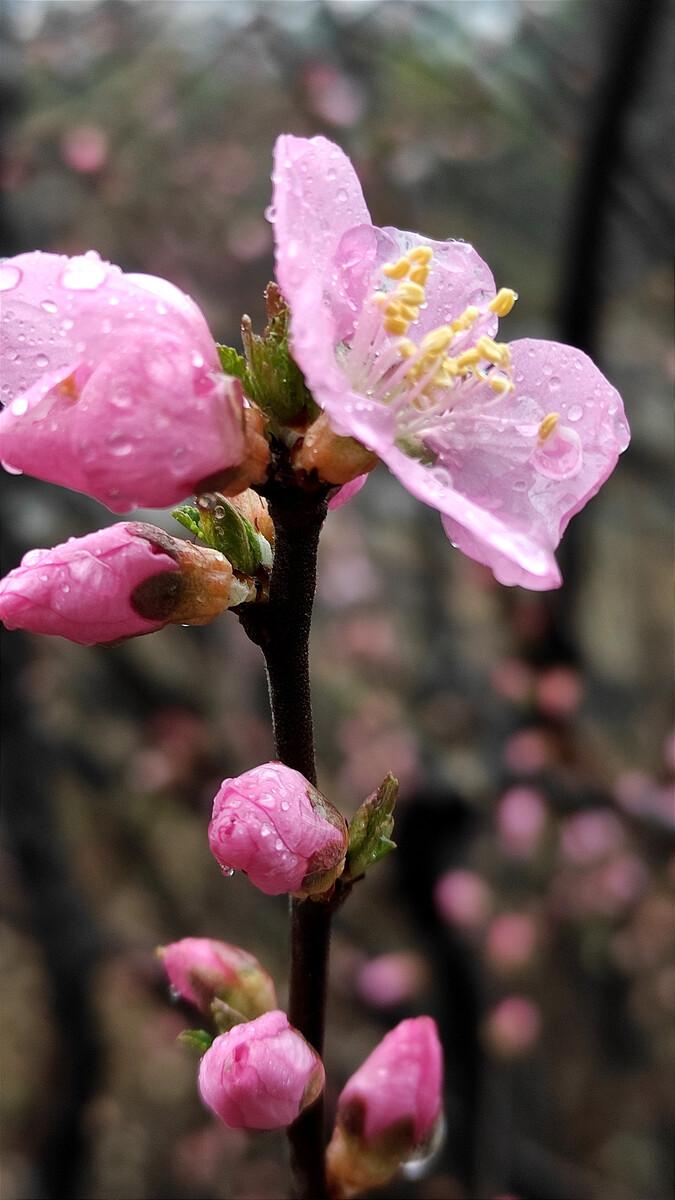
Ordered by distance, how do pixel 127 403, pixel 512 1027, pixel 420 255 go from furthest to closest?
1. pixel 512 1027
2. pixel 420 255
3. pixel 127 403

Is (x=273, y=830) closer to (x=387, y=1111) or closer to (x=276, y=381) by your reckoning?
(x=276, y=381)

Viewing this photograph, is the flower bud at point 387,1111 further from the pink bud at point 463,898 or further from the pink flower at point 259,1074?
the pink bud at point 463,898

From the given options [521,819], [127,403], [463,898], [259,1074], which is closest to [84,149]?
[521,819]

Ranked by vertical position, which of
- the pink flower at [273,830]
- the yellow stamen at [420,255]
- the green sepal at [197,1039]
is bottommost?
the green sepal at [197,1039]

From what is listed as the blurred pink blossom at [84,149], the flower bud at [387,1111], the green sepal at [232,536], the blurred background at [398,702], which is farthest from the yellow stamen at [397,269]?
the blurred pink blossom at [84,149]

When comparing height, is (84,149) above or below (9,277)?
below

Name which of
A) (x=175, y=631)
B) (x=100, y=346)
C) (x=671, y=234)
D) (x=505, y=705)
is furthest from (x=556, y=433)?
(x=175, y=631)

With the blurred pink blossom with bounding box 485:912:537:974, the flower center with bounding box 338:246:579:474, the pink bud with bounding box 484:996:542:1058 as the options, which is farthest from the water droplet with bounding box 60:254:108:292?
the blurred pink blossom with bounding box 485:912:537:974
